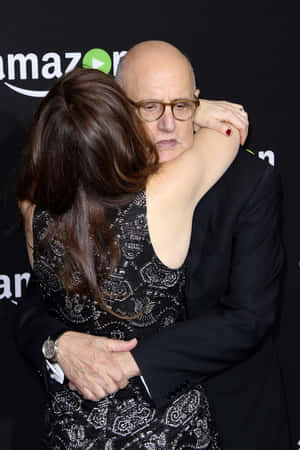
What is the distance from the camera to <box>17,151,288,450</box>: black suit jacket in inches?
67.8

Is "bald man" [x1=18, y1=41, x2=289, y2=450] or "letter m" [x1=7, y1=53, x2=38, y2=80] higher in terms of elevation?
"letter m" [x1=7, y1=53, x2=38, y2=80]

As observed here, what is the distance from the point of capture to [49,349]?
180 cm

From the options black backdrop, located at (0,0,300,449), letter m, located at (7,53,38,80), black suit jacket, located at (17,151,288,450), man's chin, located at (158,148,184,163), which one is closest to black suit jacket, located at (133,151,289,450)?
black suit jacket, located at (17,151,288,450)

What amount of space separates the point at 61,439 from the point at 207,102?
1.14 meters

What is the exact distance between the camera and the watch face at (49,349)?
1781mm

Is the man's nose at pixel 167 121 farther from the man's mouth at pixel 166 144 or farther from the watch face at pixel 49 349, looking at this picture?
the watch face at pixel 49 349

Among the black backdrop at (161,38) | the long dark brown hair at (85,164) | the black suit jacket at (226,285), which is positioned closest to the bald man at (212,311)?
the black suit jacket at (226,285)

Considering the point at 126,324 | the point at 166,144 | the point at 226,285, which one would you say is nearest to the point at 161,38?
the point at 166,144

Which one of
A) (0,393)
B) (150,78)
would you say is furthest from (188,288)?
(0,393)

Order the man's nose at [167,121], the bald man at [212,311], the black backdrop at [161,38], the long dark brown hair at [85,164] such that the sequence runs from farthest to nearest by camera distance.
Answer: the black backdrop at [161,38] < the man's nose at [167,121] < the bald man at [212,311] < the long dark brown hair at [85,164]

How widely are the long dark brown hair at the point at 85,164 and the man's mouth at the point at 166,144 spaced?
1.38 feet

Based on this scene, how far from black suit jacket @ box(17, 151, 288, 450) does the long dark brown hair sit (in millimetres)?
275

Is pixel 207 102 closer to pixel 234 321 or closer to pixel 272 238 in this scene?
pixel 272 238

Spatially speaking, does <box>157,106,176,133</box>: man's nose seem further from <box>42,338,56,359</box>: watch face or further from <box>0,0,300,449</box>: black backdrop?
<box>42,338,56,359</box>: watch face
